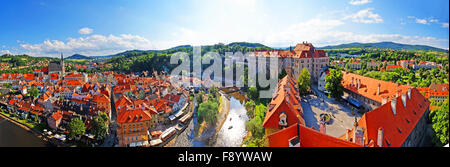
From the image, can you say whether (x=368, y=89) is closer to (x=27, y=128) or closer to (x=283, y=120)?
(x=283, y=120)

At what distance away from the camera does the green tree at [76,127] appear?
362cm

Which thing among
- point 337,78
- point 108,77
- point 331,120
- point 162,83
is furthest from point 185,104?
point 337,78

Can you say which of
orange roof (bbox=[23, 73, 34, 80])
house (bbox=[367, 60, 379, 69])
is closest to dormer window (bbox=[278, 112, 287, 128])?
house (bbox=[367, 60, 379, 69])

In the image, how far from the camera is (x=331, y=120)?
6230mm

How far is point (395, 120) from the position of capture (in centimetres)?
396

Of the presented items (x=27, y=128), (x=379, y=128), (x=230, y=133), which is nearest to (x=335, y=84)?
(x=230, y=133)

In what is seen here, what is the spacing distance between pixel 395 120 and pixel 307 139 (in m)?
2.44

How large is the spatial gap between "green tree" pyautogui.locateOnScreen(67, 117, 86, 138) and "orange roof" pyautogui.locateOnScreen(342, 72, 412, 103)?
7390 millimetres
